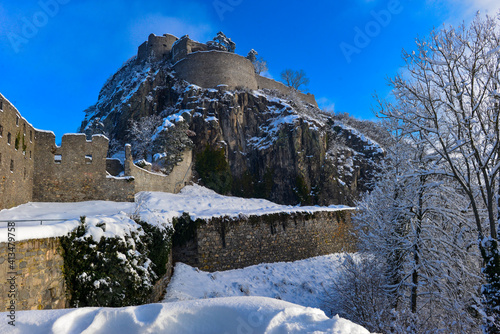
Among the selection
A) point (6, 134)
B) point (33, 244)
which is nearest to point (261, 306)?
point (33, 244)

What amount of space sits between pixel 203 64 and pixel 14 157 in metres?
28.4

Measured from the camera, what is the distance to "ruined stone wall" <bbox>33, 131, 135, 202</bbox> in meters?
15.3

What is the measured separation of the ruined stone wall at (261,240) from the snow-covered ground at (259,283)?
0.47m

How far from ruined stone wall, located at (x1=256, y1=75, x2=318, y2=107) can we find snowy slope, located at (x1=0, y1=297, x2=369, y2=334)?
44497mm

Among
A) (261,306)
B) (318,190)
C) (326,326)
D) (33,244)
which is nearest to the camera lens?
(326,326)

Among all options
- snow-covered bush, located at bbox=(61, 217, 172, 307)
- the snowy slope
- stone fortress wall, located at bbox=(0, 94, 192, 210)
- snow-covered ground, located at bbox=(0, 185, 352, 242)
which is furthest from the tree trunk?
stone fortress wall, located at bbox=(0, 94, 192, 210)

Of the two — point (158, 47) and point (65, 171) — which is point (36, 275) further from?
point (158, 47)

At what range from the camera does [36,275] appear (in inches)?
214

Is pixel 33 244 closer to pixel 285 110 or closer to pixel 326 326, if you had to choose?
pixel 326 326

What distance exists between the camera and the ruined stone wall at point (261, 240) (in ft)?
42.5

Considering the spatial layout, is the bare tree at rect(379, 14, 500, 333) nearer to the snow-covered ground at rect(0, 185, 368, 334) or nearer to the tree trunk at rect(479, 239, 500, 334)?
the tree trunk at rect(479, 239, 500, 334)

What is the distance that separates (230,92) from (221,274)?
26.9 m

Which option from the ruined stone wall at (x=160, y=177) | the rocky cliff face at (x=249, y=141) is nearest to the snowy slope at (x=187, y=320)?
the ruined stone wall at (x=160, y=177)

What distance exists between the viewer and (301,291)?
1296 cm
